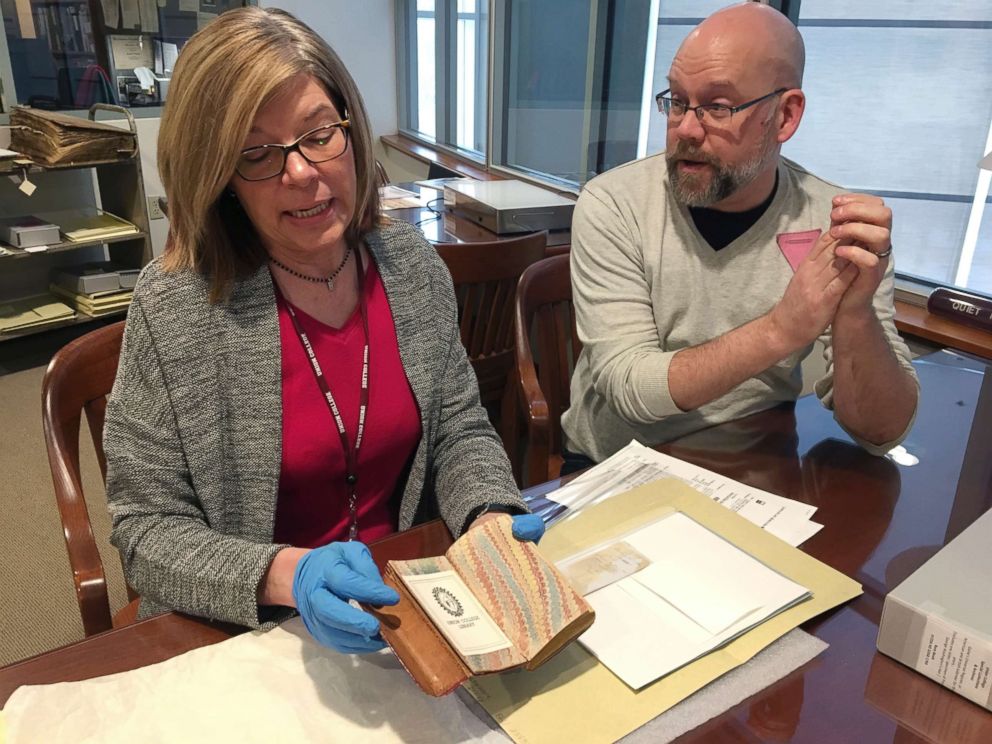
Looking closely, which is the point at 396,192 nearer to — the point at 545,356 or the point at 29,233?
the point at 29,233

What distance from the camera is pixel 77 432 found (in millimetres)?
1127

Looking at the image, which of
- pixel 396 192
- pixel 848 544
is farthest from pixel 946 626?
pixel 396 192

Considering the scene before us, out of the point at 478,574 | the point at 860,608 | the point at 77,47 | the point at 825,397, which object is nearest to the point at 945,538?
the point at 860,608

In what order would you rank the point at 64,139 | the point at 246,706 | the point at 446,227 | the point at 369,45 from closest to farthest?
the point at 246,706
the point at 446,227
the point at 64,139
the point at 369,45

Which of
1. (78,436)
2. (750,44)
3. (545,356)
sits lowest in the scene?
(545,356)

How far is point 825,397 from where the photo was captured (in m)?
1.33

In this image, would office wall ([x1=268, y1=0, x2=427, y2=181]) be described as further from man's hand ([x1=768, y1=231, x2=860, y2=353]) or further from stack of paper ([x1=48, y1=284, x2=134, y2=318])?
man's hand ([x1=768, y1=231, x2=860, y2=353])

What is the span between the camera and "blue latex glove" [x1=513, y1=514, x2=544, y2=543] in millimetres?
842

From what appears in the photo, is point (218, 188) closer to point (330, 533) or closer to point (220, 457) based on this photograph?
point (220, 457)

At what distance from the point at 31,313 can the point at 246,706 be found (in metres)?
3.22

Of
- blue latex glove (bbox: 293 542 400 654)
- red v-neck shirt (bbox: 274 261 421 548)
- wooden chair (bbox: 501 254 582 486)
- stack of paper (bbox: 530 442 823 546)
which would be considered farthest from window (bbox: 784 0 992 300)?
blue latex glove (bbox: 293 542 400 654)

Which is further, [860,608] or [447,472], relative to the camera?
[447,472]

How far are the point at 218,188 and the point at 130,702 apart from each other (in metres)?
0.58

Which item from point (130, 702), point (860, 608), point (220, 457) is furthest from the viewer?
point (220, 457)
